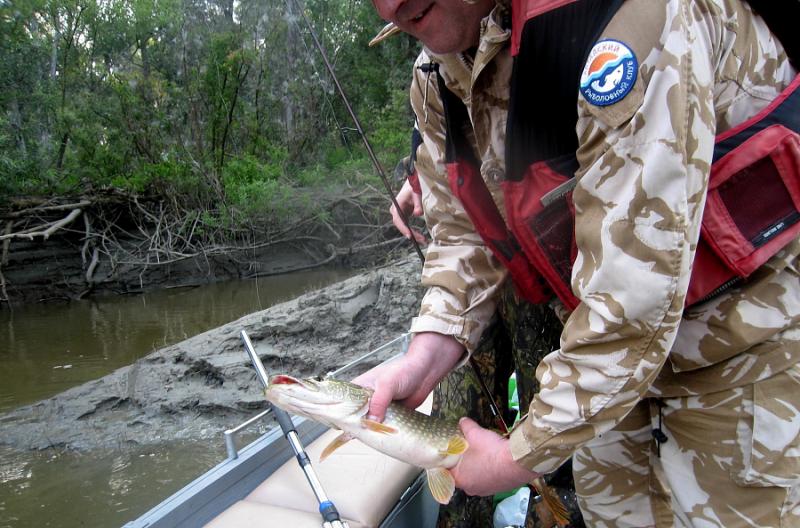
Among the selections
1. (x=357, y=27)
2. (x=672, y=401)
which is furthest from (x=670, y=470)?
(x=357, y=27)

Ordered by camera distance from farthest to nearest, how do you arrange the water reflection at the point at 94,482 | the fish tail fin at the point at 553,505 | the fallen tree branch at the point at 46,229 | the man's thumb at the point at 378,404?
the fallen tree branch at the point at 46,229 < the water reflection at the point at 94,482 < the fish tail fin at the point at 553,505 < the man's thumb at the point at 378,404

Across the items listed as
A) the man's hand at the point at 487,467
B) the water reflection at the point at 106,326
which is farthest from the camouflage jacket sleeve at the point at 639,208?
the water reflection at the point at 106,326

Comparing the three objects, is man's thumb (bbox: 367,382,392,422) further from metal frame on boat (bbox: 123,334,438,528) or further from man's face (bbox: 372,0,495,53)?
man's face (bbox: 372,0,495,53)

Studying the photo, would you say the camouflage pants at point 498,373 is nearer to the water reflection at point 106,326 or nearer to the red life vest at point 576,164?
the red life vest at point 576,164

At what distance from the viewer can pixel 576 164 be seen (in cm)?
154

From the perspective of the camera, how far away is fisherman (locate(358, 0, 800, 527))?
1.18m

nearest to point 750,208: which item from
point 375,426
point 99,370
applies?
point 375,426

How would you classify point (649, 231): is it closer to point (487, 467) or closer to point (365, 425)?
point (487, 467)

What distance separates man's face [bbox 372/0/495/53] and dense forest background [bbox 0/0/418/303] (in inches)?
517

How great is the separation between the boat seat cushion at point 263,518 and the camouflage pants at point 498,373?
22.2 inches

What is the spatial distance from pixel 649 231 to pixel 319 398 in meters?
1.15

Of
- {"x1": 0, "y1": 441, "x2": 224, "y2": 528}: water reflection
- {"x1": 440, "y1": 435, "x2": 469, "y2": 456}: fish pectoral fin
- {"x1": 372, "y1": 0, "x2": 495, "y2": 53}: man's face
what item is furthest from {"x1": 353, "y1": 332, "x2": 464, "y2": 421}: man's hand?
{"x1": 0, "y1": 441, "x2": 224, "y2": 528}: water reflection

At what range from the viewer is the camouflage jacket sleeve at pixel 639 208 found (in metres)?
1.14

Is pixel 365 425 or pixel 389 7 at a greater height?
pixel 389 7
